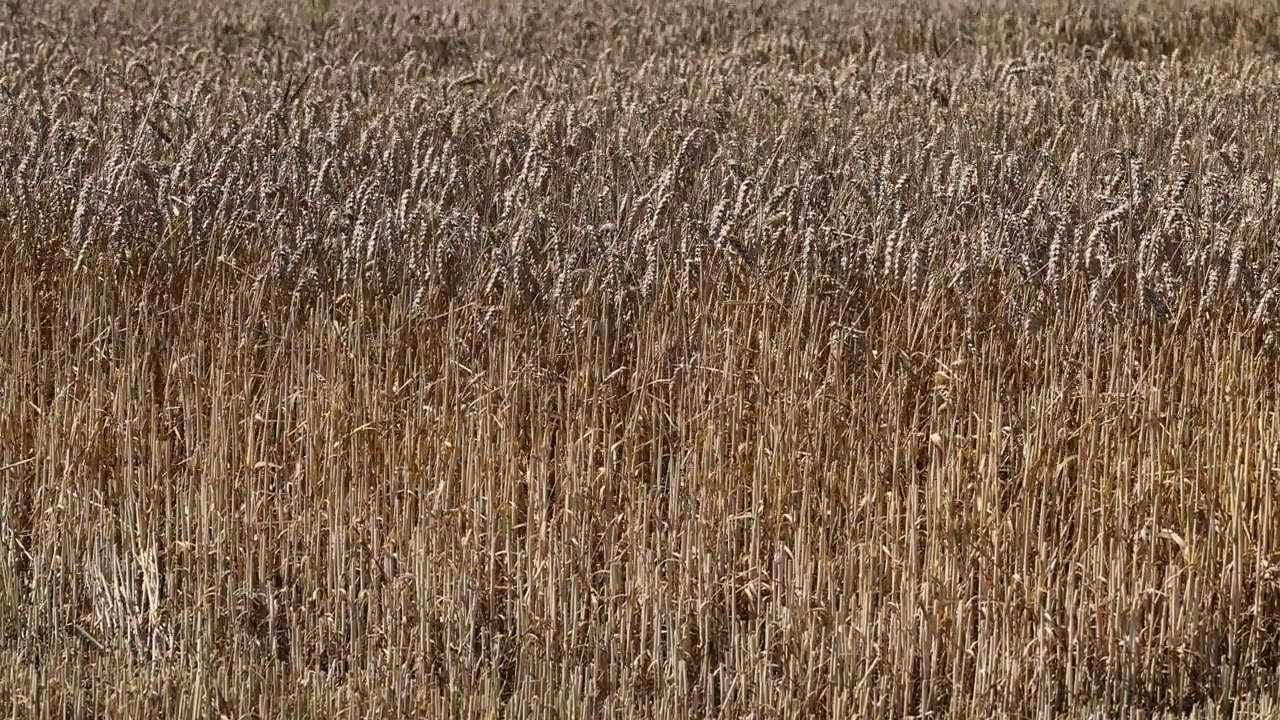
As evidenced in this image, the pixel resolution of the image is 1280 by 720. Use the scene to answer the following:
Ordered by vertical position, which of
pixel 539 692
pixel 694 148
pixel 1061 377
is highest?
pixel 694 148

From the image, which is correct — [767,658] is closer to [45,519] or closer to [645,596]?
[645,596]

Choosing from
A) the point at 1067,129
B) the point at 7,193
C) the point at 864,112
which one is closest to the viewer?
the point at 7,193

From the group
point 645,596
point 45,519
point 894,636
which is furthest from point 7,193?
point 894,636

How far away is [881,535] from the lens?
3.34 metres

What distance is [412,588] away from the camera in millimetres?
3270

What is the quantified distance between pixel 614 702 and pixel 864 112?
4257 millimetres

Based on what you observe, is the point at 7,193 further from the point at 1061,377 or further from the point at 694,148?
the point at 1061,377

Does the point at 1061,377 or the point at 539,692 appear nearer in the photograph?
the point at 539,692

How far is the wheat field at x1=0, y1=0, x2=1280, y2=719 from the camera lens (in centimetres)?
302

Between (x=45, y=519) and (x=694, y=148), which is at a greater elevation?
(x=694, y=148)

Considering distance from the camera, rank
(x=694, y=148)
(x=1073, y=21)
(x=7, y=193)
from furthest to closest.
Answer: (x=1073, y=21), (x=694, y=148), (x=7, y=193)

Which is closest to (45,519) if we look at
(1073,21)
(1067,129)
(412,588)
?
(412,588)

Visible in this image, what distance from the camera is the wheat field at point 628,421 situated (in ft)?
9.90

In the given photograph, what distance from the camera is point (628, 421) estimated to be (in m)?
3.86
